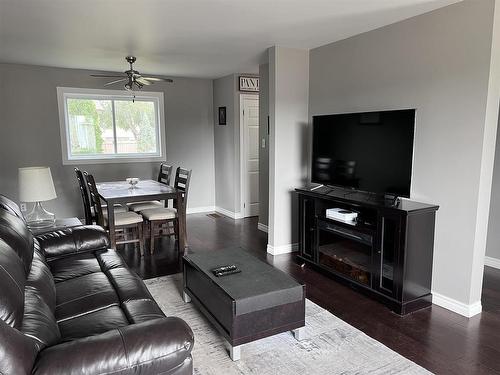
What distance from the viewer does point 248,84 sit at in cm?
589

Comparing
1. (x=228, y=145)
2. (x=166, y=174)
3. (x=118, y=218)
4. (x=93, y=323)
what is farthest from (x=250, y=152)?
(x=93, y=323)

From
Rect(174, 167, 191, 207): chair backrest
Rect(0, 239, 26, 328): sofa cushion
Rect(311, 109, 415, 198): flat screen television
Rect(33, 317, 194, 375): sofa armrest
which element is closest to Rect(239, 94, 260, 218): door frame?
Rect(174, 167, 191, 207): chair backrest

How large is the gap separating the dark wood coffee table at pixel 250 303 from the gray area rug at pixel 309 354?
0.33 ft

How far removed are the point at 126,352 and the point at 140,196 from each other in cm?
281

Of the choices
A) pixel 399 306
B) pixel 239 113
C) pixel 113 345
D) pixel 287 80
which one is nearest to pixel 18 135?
pixel 239 113

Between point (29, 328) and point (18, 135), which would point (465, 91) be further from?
point (18, 135)

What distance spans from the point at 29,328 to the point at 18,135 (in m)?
4.49

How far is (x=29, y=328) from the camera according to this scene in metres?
1.51

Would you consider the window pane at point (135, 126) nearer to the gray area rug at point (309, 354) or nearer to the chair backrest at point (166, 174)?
the chair backrest at point (166, 174)

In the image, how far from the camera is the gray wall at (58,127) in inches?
199

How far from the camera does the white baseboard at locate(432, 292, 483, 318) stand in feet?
9.14

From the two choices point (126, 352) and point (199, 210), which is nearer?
point (126, 352)

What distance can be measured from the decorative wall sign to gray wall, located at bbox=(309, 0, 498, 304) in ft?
8.90

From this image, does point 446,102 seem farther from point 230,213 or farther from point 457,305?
point 230,213
